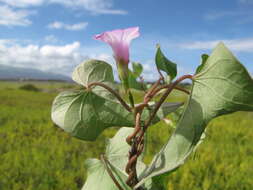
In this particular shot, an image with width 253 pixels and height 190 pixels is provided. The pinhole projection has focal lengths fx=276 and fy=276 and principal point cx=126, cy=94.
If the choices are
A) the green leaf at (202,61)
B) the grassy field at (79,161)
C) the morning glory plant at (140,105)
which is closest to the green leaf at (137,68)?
the morning glory plant at (140,105)

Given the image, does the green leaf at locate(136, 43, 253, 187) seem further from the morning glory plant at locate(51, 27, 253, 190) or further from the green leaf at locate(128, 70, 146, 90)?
the green leaf at locate(128, 70, 146, 90)

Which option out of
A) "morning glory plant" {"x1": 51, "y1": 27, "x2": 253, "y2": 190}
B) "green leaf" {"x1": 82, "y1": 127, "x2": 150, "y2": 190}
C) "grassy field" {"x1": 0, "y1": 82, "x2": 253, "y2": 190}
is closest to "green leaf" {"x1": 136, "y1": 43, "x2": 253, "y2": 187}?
"morning glory plant" {"x1": 51, "y1": 27, "x2": 253, "y2": 190}

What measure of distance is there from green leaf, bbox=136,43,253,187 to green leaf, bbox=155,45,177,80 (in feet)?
0.19

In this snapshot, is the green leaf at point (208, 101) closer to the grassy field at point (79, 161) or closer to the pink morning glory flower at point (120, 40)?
the pink morning glory flower at point (120, 40)

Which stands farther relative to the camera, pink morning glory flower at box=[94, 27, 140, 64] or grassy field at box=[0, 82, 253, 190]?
A: grassy field at box=[0, 82, 253, 190]

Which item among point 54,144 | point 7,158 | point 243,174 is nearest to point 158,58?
point 243,174

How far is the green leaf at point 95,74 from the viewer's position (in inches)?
18.4

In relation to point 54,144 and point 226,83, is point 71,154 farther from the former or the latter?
point 226,83

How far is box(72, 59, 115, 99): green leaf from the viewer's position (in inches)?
18.4

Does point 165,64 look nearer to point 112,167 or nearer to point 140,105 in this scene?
point 140,105

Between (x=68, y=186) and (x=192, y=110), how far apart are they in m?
2.02

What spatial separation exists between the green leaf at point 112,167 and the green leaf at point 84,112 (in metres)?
0.07

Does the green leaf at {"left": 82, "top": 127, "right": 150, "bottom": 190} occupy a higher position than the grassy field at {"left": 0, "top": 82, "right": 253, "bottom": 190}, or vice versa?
the green leaf at {"left": 82, "top": 127, "right": 150, "bottom": 190}

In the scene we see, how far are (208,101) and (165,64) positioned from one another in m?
0.10
